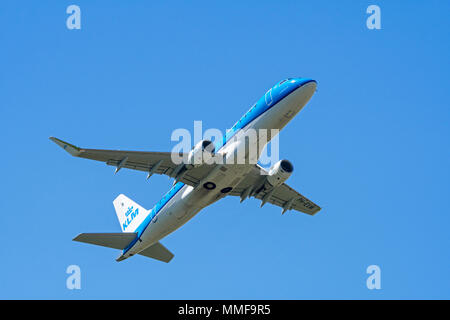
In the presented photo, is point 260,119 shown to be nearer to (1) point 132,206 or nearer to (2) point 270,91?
(2) point 270,91

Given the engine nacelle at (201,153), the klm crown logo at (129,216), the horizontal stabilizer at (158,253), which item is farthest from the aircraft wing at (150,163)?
the horizontal stabilizer at (158,253)

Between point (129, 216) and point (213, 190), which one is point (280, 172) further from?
point (129, 216)

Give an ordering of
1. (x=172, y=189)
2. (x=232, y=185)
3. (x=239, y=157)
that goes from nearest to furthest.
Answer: (x=239, y=157), (x=232, y=185), (x=172, y=189)

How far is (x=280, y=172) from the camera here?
4647cm

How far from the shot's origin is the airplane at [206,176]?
42500 millimetres

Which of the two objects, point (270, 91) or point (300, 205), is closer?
point (270, 91)

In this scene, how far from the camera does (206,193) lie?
45.7 metres

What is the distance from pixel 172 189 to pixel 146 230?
394 cm

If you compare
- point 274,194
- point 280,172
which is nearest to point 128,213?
point 274,194

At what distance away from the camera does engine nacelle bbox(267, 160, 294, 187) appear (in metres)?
46.4

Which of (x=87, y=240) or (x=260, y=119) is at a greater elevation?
(x=260, y=119)

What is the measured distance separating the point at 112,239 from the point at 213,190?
10310 millimetres

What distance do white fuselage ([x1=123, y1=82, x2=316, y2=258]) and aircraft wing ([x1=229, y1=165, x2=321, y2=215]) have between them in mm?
3213

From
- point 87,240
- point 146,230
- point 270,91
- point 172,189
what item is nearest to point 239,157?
point 270,91
